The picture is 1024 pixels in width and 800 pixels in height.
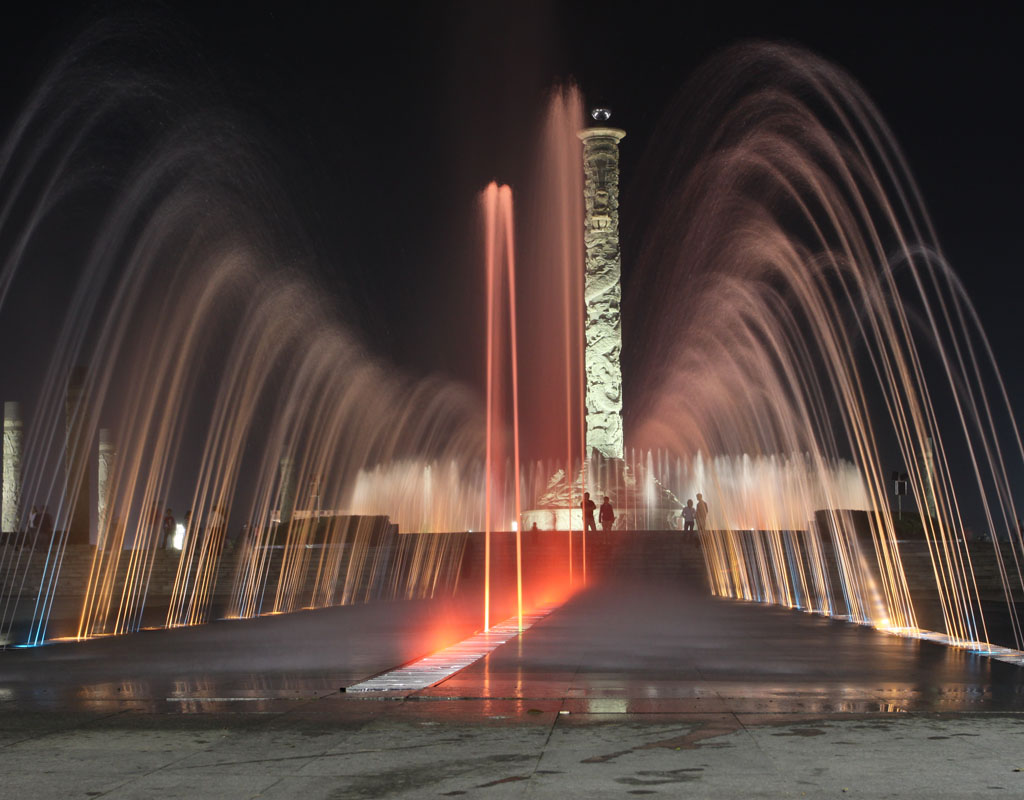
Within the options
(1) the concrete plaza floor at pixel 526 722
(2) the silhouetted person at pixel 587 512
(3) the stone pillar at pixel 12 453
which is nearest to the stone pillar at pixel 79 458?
(2) the silhouetted person at pixel 587 512

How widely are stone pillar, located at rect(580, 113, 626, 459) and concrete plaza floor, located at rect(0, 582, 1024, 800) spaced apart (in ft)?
93.3

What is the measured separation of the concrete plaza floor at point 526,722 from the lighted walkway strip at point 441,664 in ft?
0.55

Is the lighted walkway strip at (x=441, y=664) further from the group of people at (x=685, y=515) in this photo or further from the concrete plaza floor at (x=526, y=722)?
the group of people at (x=685, y=515)

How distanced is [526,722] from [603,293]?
33.9m

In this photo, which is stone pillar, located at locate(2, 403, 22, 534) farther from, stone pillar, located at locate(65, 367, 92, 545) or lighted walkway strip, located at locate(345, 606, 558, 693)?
lighted walkway strip, located at locate(345, 606, 558, 693)

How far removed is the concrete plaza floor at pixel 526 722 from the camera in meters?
4.86

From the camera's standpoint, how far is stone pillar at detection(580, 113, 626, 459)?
3922 centimetres

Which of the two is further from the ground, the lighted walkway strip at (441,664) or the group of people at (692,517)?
the group of people at (692,517)

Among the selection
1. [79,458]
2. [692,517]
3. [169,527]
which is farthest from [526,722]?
[169,527]

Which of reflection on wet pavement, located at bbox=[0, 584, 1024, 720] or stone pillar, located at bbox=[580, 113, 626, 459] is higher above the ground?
stone pillar, located at bbox=[580, 113, 626, 459]

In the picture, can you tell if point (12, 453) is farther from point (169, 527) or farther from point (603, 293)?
point (603, 293)

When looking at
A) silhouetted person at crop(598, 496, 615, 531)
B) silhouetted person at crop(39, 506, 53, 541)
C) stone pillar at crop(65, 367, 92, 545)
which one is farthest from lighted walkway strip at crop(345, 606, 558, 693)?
silhouetted person at crop(39, 506, 53, 541)

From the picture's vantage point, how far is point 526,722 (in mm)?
6293

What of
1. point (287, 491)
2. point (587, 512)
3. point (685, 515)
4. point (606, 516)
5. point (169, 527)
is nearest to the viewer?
point (685, 515)
